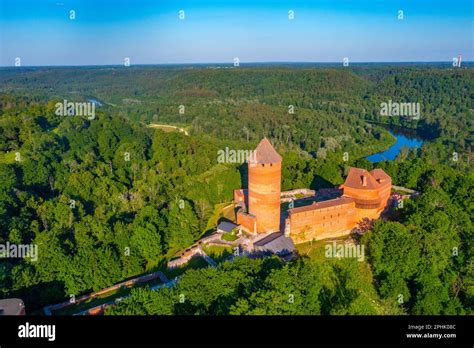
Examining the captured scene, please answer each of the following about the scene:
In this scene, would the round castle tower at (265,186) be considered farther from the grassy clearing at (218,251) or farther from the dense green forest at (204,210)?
the dense green forest at (204,210)

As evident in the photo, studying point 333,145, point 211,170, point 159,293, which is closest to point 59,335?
point 159,293

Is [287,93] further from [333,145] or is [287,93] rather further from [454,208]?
[454,208]

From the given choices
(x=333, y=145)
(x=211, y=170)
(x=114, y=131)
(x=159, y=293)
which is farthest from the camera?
(x=333, y=145)

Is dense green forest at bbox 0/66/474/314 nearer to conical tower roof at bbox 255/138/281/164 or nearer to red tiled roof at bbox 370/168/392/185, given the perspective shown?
red tiled roof at bbox 370/168/392/185

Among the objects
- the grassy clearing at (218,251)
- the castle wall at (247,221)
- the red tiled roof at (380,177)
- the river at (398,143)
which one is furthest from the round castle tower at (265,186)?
the river at (398,143)

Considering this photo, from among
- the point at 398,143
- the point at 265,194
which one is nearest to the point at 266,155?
the point at 265,194

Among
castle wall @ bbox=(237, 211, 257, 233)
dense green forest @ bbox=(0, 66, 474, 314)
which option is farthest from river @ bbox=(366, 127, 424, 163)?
castle wall @ bbox=(237, 211, 257, 233)

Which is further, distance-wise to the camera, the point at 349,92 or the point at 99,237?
the point at 349,92
